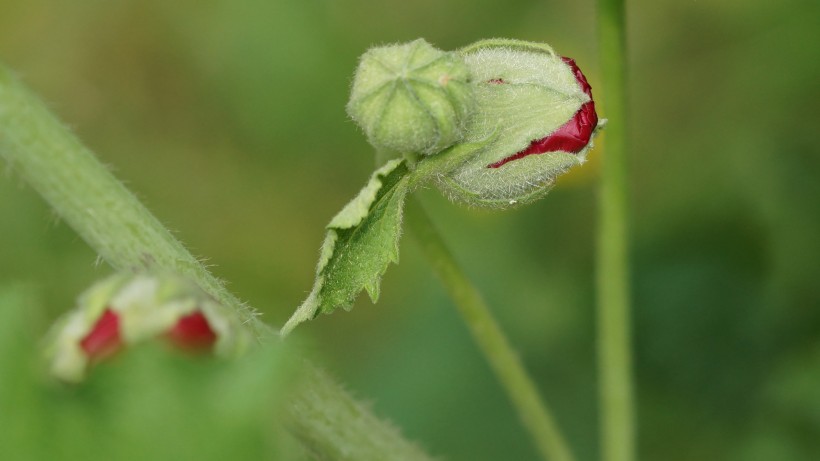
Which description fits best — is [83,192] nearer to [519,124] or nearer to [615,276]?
[519,124]

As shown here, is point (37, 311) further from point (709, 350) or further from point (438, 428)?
point (709, 350)

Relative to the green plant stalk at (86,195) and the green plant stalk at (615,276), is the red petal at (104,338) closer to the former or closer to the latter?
the green plant stalk at (86,195)

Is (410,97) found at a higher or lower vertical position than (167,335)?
higher

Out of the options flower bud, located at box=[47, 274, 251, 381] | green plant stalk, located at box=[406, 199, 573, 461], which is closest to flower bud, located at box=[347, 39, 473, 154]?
green plant stalk, located at box=[406, 199, 573, 461]

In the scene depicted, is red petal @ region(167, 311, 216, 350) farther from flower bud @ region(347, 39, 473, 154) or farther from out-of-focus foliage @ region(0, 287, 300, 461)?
flower bud @ region(347, 39, 473, 154)

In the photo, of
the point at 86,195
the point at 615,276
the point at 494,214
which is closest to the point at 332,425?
the point at 86,195

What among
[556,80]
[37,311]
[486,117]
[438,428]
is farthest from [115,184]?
[438,428]
